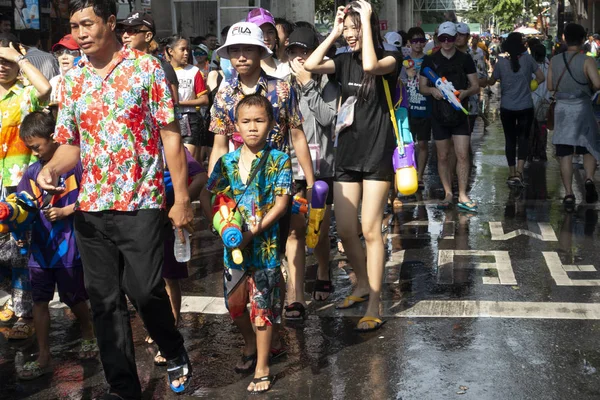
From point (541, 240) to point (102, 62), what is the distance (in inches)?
214

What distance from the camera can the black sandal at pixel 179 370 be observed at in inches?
192

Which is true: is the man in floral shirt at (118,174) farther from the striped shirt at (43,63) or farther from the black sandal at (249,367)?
the striped shirt at (43,63)

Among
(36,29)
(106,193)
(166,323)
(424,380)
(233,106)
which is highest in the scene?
(36,29)

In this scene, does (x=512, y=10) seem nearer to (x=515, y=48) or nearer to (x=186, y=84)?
(x=515, y=48)

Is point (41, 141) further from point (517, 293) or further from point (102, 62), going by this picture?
point (517, 293)

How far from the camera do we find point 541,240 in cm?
873

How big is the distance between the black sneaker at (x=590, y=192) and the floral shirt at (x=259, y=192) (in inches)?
251

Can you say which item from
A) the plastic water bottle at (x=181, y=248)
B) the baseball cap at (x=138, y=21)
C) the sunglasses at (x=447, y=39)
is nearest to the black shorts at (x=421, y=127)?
the sunglasses at (x=447, y=39)

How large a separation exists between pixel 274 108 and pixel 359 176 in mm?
897

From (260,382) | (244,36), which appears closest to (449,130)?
(244,36)

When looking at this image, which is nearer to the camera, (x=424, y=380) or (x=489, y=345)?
(x=424, y=380)

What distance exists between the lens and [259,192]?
16.8 feet

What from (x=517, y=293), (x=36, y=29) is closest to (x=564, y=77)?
(x=517, y=293)

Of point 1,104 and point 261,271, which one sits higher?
point 1,104
